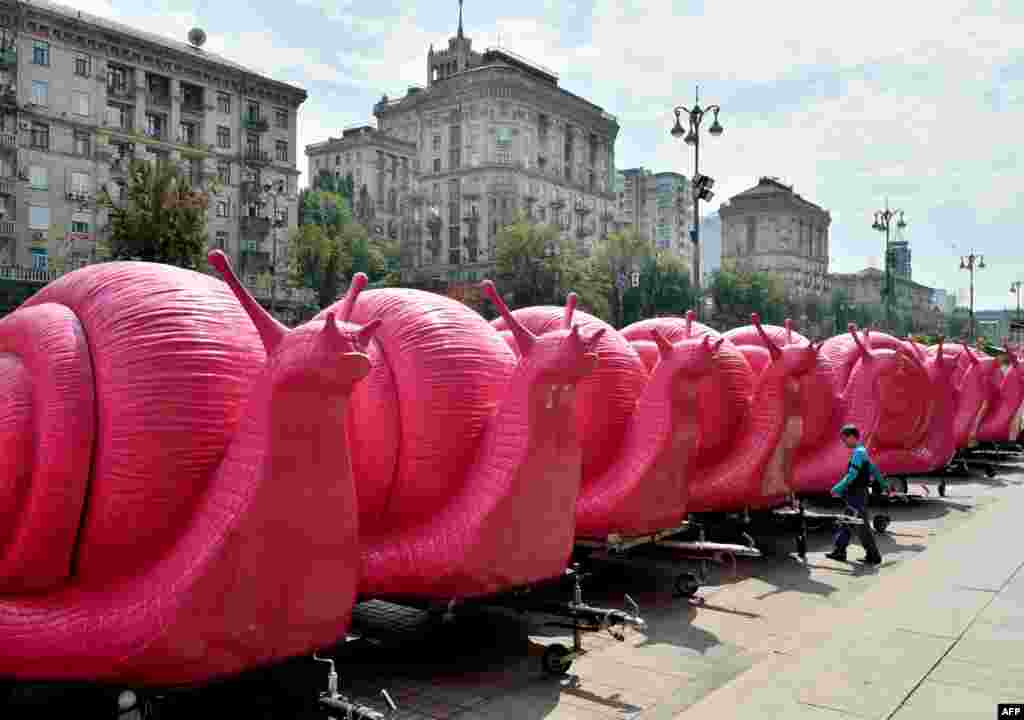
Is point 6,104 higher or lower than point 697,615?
higher

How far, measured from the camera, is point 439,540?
6762 mm

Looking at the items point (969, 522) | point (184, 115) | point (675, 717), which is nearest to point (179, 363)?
point (675, 717)

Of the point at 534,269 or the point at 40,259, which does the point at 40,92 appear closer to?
the point at 40,259

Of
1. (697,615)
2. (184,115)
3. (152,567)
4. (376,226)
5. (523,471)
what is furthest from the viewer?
(376,226)

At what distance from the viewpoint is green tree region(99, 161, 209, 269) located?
3073 cm

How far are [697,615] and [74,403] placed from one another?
20.1 feet

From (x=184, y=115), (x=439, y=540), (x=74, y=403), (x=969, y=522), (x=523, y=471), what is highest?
(x=184, y=115)

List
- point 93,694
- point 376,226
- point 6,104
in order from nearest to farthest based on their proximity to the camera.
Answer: point 93,694 → point 6,104 → point 376,226

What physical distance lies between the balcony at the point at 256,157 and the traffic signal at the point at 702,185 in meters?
34.6

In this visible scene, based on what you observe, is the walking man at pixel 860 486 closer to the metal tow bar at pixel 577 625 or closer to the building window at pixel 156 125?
the metal tow bar at pixel 577 625

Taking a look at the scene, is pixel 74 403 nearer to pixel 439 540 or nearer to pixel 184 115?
pixel 439 540

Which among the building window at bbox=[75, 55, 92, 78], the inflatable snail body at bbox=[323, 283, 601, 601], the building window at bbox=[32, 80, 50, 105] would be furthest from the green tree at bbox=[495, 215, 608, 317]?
the inflatable snail body at bbox=[323, 283, 601, 601]

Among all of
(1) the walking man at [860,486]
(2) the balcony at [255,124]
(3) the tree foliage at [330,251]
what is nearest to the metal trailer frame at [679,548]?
(1) the walking man at [860,486]

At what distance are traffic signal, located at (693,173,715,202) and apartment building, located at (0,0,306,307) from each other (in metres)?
22.8
